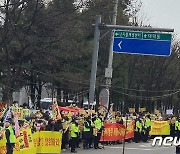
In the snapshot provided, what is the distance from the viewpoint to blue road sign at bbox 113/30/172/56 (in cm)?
2602

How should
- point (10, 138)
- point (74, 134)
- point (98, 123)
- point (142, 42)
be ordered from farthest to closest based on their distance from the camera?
1. point (142, 42)
2. point (98, 123)
3. point (74, 134)
4. point (10, 138)

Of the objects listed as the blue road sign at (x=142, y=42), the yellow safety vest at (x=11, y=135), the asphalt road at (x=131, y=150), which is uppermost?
the blue road sign at (x=142, y=42)

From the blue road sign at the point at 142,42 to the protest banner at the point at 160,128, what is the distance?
306 inches

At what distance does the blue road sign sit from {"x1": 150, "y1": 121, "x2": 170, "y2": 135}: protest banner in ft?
25.5

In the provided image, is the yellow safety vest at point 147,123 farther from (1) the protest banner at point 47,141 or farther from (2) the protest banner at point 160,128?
(1) the protest banner at point 47,141

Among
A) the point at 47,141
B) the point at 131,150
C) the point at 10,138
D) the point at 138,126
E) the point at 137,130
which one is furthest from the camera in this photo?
the point at 137,130

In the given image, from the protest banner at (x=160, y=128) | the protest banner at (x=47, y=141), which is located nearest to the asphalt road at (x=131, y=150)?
the protest banner at (x=47, y=141)

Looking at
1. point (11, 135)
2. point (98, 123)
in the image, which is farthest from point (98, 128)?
point (11, 135)

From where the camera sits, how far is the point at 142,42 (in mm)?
26453

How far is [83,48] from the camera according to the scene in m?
46.2

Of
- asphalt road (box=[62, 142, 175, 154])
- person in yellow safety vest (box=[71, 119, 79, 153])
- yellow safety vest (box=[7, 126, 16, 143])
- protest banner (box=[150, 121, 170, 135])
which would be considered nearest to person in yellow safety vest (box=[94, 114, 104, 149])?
asphalt road (box=[62, 142, 175, 154])

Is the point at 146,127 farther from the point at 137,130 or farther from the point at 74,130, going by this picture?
the point at 74,130

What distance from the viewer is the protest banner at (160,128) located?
33.3m

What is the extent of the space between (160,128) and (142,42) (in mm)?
9168
